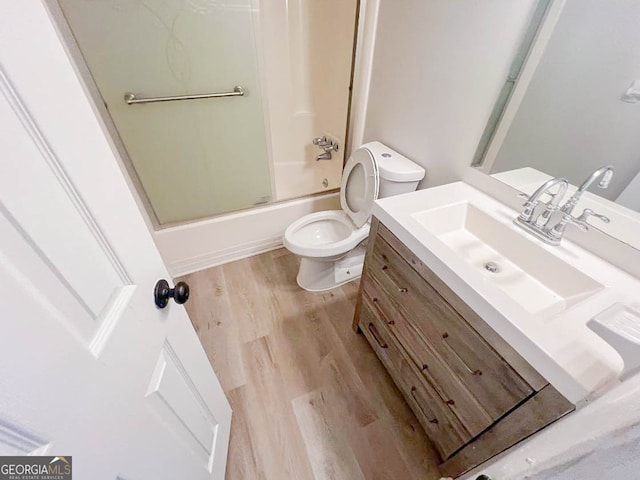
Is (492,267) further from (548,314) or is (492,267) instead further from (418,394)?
(418,394)

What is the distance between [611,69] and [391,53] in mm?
925

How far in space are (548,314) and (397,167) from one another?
878 millimetres

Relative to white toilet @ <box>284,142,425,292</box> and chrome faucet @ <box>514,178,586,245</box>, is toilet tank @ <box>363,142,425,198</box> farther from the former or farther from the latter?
chrome faucet @ <box>514,178,586,245</box>

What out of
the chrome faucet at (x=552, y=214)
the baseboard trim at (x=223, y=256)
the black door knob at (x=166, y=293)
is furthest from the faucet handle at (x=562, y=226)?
the baseboard trim at (x=223, y=256)

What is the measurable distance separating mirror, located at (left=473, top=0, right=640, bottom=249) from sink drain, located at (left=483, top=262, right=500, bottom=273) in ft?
0.97

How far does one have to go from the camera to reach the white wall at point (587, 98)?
752 millimetres

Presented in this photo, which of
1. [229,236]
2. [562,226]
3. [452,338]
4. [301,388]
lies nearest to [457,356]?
[452,338]

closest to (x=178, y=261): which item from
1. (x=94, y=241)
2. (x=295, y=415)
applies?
(x=295, y=415)

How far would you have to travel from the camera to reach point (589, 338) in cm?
59

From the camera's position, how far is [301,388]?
4.14ft

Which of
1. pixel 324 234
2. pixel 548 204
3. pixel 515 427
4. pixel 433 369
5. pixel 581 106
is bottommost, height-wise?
pixel 324 234

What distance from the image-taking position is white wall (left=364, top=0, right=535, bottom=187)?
3.23ft

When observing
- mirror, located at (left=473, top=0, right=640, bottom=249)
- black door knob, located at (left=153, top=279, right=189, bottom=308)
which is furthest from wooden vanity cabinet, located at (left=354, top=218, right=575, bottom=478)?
black door knob, located at (left=153, top=279, right=189, bottom=308)

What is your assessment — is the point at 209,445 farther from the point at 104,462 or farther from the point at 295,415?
the point at 104,462
